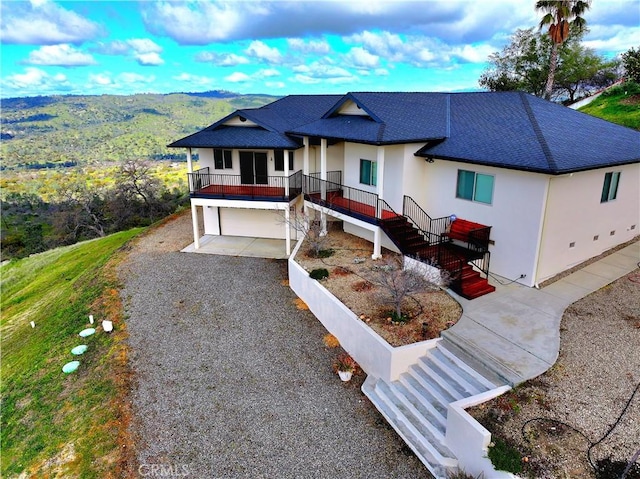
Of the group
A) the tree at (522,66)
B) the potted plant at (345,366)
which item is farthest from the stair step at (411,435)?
the tree at (522,66)

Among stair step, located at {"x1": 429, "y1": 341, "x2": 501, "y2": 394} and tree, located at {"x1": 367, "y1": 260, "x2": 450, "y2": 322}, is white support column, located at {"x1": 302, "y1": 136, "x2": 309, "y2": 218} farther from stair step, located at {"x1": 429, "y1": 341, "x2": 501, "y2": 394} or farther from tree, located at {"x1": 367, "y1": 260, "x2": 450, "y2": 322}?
stair step, located at {"x1": 429, "y1": 341, "x2": 501, "y2": 394}

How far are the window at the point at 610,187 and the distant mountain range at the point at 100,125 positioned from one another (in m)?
107

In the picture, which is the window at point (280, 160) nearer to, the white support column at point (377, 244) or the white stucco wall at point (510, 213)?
the white support column at point (377, 244)

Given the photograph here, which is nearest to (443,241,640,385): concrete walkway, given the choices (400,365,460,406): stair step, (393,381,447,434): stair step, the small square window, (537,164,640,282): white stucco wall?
(537,164,640,282): white stucco wall

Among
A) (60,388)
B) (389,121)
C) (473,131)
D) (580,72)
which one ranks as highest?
(580,72)

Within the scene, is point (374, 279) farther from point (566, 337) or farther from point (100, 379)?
point (100, 379)

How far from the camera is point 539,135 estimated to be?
13.7 m

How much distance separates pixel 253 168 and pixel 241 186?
44.5 inches

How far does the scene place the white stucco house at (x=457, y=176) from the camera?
13.3 m

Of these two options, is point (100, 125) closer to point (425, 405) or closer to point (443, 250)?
point (443, 250)

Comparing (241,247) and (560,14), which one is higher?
(560,14)

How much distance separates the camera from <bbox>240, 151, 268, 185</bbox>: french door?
68.3ft

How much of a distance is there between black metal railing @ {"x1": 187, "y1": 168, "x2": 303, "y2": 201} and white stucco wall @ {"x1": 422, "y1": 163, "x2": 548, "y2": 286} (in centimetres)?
767

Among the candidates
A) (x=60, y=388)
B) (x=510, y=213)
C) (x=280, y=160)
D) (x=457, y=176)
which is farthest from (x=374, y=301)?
(x=280, y=160)
